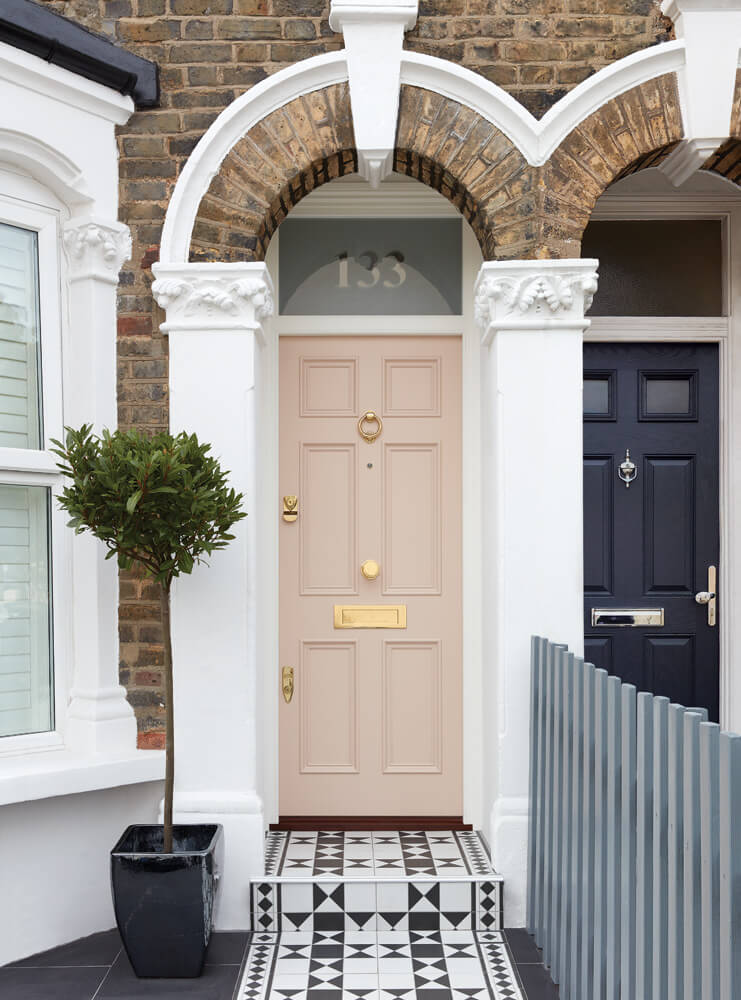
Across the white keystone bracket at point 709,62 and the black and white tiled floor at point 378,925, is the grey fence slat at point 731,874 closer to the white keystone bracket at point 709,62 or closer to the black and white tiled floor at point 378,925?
the black and white tiled floor at point 378,925

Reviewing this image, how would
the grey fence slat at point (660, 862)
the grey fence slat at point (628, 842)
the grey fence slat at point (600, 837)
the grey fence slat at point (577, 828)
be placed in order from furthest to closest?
the grey fence slat at point (577, 828) → the grey fence slat at point (600, 837) → the grey fence slat at point (628, 842) → the grey fence slat at point (660, 862)

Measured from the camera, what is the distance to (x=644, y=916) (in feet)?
7.58

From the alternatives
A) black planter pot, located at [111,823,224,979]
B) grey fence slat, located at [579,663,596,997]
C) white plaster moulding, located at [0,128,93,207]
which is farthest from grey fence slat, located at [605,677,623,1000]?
white plaster moulding, located at [0,128,93,207]

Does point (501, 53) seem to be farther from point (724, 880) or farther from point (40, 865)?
point (40, 865)

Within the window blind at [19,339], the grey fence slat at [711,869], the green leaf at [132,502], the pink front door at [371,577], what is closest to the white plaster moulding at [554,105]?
the pink front door at [371,577]

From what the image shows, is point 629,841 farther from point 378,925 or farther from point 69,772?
point 69,772

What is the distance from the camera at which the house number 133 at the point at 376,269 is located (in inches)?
179

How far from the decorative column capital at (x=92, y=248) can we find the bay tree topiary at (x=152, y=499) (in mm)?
813

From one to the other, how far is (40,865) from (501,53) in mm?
3570

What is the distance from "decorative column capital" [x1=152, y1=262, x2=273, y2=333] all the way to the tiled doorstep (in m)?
2.17

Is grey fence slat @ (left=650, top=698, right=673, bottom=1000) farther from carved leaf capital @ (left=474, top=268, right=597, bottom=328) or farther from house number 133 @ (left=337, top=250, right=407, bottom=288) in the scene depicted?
house number 133 @ (left=337, top=250, right=407, bottom=288)

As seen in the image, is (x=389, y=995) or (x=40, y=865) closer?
(x=389, y=995)

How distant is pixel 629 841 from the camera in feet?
7.95

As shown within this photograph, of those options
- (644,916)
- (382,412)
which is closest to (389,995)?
A: (644,916)
